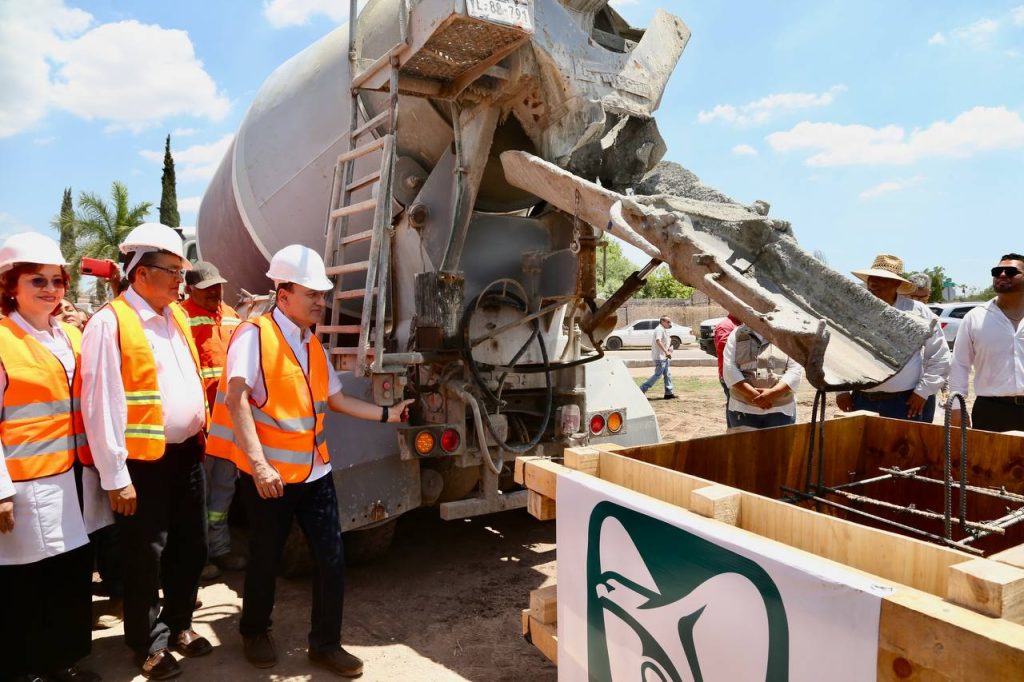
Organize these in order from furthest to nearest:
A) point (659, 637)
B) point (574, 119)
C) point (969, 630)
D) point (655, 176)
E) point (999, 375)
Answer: point (999, 375), point (655, 176), point (574, 119), point (659, 637), point (969, 630)

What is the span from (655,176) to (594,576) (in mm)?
2392

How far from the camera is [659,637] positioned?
1792mm

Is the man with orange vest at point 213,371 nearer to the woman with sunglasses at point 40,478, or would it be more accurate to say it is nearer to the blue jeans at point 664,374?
the woman with sunglasses at point 40,478

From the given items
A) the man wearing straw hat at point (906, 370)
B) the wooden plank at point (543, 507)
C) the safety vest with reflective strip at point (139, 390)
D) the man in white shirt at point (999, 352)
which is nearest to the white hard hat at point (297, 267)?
the safety vest with reflective strip at point (139, 390)

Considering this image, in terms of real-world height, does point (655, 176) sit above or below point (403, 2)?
below

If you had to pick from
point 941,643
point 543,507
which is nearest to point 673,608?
point 941,643

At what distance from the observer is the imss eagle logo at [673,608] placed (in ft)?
5.00

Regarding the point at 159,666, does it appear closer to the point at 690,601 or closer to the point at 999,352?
the point at 690,601

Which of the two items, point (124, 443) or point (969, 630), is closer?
point (969, 630)

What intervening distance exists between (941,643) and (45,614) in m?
3.13

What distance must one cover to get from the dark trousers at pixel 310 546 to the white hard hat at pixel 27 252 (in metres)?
1.17

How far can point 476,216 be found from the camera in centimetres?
417

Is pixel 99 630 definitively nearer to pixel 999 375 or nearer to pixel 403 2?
pixel 403 2

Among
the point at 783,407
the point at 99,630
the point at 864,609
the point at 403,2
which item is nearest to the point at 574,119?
the point at 403,2
